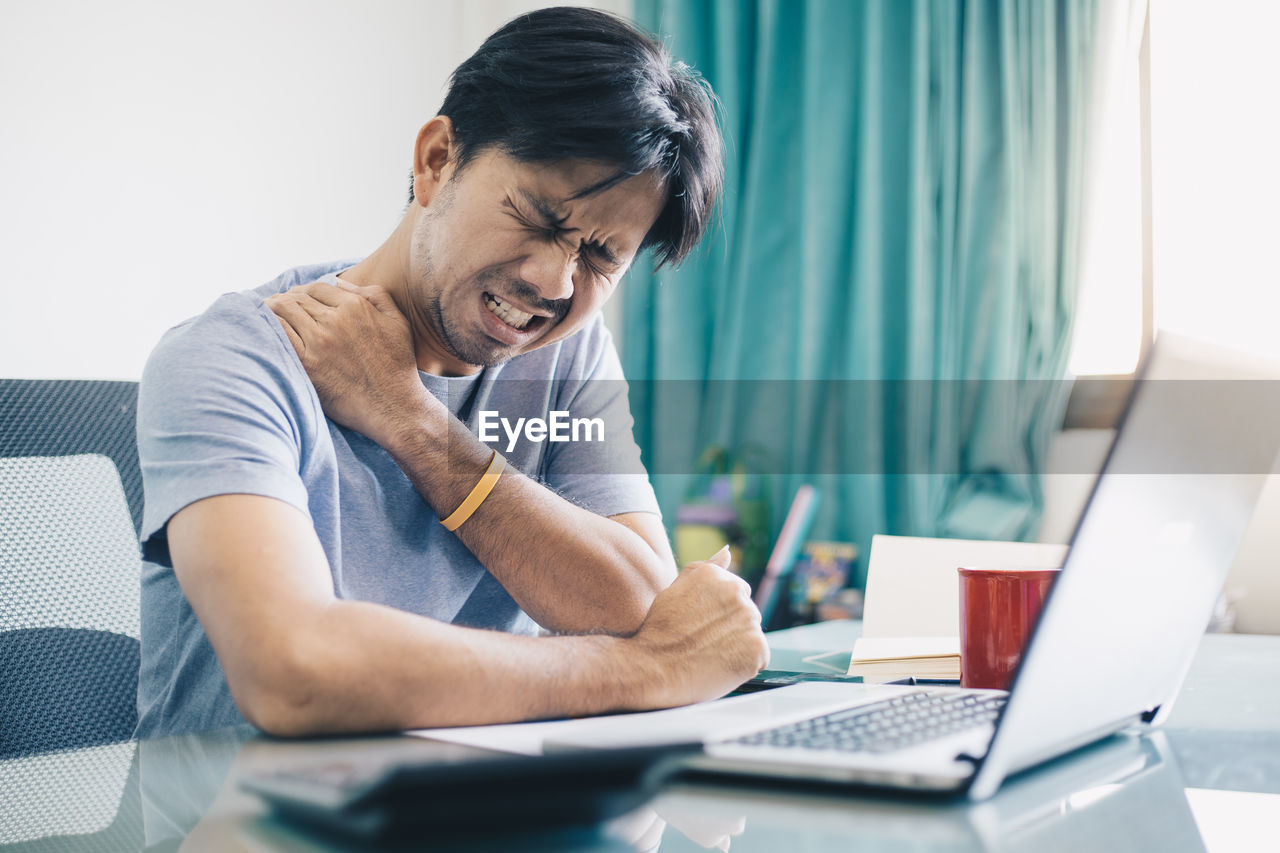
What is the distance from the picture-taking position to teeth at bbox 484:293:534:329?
1.08 metres

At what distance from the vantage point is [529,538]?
0.98 m

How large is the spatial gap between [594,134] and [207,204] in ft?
4.80

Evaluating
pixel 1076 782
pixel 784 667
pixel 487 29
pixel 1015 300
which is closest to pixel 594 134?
pixel 784 667

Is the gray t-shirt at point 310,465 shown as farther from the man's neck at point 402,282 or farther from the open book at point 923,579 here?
the open book at point 923,579

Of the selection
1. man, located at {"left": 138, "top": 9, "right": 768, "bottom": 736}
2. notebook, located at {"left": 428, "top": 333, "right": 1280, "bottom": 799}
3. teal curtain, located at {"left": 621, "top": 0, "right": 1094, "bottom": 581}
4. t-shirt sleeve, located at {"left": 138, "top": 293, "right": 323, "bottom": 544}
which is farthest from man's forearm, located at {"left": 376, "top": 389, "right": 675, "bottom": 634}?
teal curtain, located at {"left": 621, "top": 0, "right": 1094, "bottom": 581}

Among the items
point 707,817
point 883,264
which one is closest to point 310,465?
point 707,817

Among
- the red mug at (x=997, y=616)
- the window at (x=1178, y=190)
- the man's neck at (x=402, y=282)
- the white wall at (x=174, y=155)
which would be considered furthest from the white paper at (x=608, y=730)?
the window at (x=1178, y=190)

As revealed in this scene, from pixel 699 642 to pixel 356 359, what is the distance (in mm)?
453

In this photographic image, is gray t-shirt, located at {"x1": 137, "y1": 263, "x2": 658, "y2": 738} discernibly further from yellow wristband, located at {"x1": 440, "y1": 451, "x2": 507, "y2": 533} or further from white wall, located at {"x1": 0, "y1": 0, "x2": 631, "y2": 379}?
white wall, located at {"x1": 0, "y1": 0, "x2": 631, "y2": 379}

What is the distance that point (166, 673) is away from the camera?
950mm

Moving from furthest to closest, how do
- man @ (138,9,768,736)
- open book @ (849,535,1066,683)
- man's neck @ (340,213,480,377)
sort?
open book @ (849,535,1066,683) < man's neck @ (340,213,480,377) < man @ (138,9,768,736)

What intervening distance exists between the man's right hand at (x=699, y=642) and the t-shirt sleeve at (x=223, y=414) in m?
0.30

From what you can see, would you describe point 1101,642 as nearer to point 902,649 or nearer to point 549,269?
point 902,649

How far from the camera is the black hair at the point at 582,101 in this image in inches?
38.2
